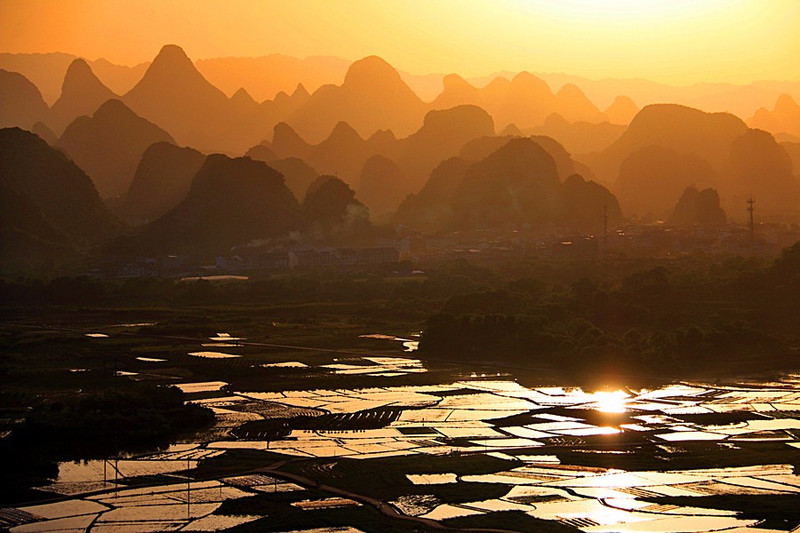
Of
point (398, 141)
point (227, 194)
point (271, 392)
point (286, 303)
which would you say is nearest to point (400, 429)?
point (271, 392)

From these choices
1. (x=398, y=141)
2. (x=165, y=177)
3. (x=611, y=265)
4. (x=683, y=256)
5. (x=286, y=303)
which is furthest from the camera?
(x=398, y=141)

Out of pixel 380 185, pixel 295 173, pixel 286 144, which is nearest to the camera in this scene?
pixel 295 173

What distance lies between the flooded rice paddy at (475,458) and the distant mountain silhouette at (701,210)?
8593cm

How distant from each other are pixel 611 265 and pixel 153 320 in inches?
1264

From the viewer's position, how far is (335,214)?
11031 cm

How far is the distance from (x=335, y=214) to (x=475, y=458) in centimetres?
8334

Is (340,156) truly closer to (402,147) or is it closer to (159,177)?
(402,147)

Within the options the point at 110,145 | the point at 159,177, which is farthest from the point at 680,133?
the point at 159,177

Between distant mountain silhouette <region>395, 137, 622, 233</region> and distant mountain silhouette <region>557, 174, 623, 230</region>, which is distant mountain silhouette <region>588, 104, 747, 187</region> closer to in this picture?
distant mountain silhouette <region>395, 137, 622, 233</region>

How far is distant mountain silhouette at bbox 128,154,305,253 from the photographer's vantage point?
339 feet

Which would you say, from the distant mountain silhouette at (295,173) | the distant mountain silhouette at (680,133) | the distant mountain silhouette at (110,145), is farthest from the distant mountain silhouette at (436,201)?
the distant mountain silhouette at (680,133)

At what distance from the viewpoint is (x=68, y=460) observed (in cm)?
2841

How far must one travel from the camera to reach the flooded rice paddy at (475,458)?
23.5m

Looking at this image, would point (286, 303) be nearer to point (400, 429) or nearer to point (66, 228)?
point (400, 429)
